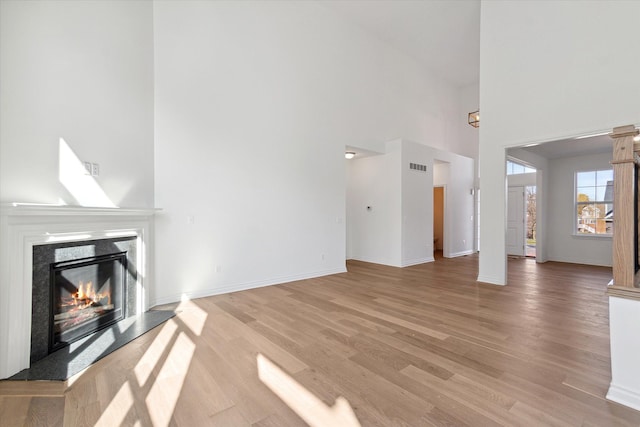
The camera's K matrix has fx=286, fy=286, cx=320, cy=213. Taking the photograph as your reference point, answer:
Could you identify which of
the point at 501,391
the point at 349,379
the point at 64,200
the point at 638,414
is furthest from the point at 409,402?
the point at 64,200

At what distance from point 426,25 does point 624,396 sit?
7.21m

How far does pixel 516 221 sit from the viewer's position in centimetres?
839

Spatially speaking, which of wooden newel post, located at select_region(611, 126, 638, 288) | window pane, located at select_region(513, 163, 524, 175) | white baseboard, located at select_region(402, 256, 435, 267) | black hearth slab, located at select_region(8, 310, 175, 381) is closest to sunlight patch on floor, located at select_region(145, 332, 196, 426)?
black hearth slab, located at select_region(8, 310, 175, 381)

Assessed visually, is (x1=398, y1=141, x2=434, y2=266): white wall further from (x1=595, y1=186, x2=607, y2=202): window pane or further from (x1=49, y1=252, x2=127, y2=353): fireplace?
(x1=49, y1=252, x2=127, y2=353): fireplace

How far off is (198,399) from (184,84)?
3.92m

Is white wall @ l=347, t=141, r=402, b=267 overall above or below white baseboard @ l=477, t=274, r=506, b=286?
above

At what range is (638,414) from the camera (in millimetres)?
1730

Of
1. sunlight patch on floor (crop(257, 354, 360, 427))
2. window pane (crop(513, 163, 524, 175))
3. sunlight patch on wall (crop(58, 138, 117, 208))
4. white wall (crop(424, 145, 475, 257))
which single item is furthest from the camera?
window pane (crop(513, 163, 524, 175))

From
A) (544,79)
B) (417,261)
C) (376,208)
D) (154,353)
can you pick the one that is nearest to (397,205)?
(376,208)

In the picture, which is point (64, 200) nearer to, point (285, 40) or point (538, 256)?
point (285, 40)

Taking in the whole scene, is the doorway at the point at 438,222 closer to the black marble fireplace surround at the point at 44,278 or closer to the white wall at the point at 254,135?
the white wall at the point at 254,135

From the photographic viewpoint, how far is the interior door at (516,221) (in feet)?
27.2

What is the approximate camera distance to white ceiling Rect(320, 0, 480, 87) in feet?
19.1

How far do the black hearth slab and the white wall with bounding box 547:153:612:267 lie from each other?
881 cm
